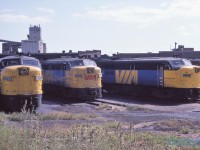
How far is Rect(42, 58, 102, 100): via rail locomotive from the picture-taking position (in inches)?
984

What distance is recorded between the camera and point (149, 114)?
18.8 meters

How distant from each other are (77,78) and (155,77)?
5.22m

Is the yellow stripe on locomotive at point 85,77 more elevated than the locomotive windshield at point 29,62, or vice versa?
the locomotive windshield at point 29,62

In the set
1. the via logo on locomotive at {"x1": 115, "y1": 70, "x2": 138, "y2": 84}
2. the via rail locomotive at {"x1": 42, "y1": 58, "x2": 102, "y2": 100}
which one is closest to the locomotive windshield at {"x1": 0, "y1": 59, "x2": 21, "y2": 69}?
the via rail locomotive at {"x1": 42, "y1": 58, "x2": 102, "y2": 100}

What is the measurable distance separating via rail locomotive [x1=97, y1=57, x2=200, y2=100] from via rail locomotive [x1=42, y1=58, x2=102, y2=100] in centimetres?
367

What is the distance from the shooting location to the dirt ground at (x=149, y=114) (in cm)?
1416

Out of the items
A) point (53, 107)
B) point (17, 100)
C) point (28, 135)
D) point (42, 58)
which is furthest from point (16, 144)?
point (42, 58)

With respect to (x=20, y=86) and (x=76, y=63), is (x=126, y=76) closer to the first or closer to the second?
(x=76, y=63)

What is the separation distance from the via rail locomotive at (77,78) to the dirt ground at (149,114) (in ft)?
2.17

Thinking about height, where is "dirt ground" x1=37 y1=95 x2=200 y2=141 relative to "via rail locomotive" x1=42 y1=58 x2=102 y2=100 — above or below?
below

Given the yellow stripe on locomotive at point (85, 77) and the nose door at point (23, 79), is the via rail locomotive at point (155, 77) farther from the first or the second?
the nose door at point (23, 79)

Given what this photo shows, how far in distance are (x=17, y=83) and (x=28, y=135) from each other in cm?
1105

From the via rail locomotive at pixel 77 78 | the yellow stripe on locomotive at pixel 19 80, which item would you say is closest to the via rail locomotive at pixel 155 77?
the via rail locomotive at pixel 77 78

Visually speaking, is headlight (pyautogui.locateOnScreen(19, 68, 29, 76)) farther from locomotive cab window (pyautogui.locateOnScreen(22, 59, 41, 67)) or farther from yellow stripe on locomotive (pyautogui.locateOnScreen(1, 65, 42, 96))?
locomotive cab window (pyautogui.locateOnScreen(22, 59, 41, 67))
